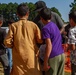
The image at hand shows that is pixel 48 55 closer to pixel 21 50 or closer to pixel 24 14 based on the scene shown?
pixel 21 50

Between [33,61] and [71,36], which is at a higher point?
[71,36]

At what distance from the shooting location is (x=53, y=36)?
4.64 metres

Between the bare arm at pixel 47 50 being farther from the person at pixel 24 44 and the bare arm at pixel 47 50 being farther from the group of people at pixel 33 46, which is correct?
the person at pixel 24 44

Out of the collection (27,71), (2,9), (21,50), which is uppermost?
(2,9)

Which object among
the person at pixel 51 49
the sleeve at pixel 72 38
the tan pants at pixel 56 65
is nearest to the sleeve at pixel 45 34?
the person at pixel 51 49

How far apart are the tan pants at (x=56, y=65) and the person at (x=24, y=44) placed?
0.71 ft

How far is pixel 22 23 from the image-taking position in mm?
4730

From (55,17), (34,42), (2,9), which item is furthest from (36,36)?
(2,9)

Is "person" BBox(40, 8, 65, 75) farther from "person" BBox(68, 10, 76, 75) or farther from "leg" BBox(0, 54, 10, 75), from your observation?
"leg" BBox(0, 54, 10, 75)

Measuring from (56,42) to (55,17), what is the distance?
4.00 feet

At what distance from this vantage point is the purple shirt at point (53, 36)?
4574mm

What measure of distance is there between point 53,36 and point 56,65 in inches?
18.5

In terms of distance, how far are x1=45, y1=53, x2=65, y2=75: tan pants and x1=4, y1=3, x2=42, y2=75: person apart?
217 mm

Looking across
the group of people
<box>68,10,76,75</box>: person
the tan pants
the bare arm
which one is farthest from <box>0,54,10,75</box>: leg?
the bare arm
